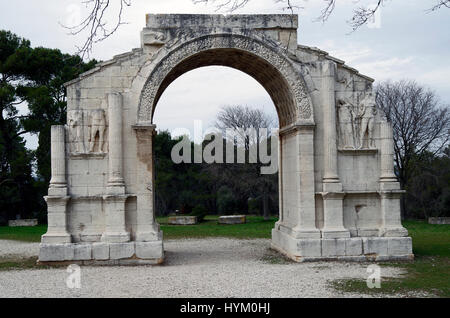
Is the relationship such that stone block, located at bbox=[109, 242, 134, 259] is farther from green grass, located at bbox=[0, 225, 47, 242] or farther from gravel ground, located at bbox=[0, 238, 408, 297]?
green grass, located at bbox=[0, 225, 47, 242]

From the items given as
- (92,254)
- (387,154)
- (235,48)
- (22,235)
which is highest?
(235,48)

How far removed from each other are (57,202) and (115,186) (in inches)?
59.5

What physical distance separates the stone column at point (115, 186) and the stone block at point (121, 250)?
11 cm

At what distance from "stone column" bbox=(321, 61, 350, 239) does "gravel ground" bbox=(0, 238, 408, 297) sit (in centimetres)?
97

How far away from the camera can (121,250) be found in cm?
1214

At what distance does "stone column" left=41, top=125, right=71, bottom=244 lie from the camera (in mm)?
12172

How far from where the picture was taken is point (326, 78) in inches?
506

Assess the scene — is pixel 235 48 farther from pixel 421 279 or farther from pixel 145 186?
pixel 421 279

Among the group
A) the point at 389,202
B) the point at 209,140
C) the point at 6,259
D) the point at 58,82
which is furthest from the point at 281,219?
the point at 209,140

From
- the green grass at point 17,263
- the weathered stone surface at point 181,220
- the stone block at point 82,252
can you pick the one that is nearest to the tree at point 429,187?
the weathered stone surface at point 181,220

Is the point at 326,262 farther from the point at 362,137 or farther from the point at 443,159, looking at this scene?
the point at 443,159

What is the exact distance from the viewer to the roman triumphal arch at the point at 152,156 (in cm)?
1229

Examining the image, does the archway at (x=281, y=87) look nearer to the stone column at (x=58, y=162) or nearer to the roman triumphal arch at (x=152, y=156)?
the roman triumphal arch at (x=152, y=156)

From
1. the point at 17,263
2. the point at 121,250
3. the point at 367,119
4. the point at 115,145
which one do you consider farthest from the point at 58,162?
the point at 367,119
